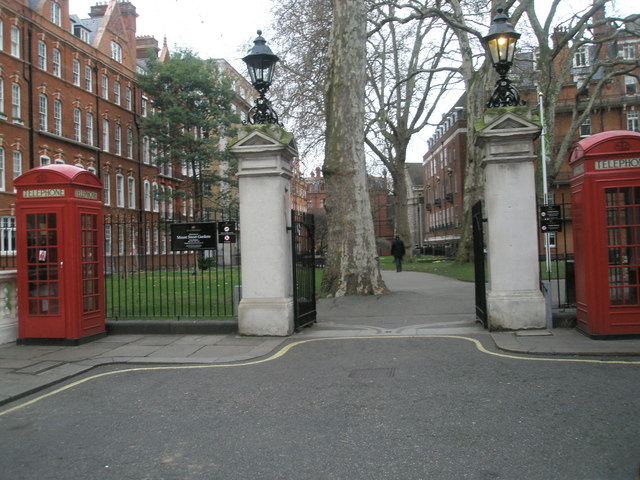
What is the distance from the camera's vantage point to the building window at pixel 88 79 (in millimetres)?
36125

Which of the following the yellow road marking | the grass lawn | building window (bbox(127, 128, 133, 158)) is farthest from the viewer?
building window (bbox(127, 128, 133, 158))

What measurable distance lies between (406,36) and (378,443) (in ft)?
94.9

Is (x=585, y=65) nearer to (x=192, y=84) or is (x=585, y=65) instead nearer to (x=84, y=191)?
(x=192, y=84)

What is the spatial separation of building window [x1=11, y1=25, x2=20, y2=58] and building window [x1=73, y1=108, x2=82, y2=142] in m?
5.56

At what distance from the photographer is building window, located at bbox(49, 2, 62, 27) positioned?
32969 millimetres

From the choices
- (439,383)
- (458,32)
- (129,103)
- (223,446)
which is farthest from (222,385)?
(129,103)

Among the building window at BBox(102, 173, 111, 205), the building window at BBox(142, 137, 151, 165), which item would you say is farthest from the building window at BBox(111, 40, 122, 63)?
the building window at BBox(102, 173, 111, 205)

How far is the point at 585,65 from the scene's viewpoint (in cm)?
4453

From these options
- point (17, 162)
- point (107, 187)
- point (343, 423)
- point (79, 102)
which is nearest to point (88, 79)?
point (79, 102)

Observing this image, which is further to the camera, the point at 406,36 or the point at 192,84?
the point at 192,84

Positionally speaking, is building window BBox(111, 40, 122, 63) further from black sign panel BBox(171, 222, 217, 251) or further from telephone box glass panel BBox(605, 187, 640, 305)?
telephone box glass panel BBox(605, 187, 640, 305)

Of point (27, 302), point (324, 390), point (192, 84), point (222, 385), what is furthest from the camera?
point (192, 84)

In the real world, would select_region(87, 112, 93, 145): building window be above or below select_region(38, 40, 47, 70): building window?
below

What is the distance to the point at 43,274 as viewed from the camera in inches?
331
